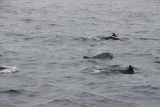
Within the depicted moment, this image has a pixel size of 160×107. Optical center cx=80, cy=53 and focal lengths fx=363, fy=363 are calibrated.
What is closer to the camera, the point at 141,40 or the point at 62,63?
the point at 62,63

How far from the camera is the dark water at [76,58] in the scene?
19094 mm

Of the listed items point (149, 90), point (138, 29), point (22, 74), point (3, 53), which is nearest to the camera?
point (149, 90)

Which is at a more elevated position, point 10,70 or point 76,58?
point 10,70

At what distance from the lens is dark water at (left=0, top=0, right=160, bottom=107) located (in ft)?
62.6

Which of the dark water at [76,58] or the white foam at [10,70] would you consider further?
the white foam at [10,70]

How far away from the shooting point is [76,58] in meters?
27.3

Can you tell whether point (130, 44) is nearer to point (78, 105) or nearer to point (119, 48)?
point (119, 48)

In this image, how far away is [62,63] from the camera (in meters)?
25.8

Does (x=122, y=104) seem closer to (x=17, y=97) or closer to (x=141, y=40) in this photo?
(x=17, y=97)

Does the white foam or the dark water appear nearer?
the dark water

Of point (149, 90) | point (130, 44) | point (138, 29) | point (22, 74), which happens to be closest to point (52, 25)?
point (138, 29)

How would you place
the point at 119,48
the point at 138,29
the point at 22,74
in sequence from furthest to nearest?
the point at 138,29 → the point at 119,48 → the point at 22,74

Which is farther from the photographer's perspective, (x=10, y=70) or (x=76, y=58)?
(x=76, y=58)

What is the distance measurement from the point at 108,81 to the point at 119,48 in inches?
372
